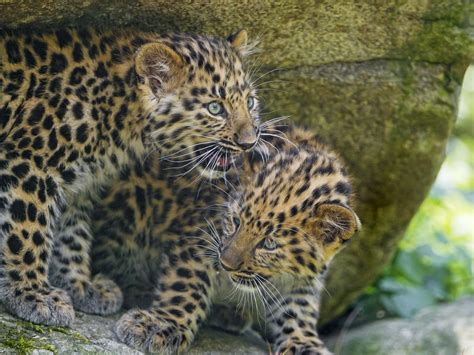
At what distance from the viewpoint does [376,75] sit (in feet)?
25.0

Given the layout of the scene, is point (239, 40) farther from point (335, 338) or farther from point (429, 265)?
point (429, 265)

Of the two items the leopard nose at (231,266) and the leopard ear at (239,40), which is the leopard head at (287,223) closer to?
the leopard nose at (231,266)

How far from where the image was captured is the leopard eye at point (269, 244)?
21.5ft

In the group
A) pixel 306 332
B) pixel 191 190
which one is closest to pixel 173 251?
pixel 191 190

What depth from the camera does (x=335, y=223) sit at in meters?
6.48

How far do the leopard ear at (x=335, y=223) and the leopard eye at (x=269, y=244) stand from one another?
1.03ft

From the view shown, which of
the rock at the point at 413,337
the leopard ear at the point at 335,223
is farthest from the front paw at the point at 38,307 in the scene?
the rock at the point at 413,337

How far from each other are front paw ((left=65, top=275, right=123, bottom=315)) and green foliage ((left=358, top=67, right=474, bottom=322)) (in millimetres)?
2868

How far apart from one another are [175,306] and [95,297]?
711 mm

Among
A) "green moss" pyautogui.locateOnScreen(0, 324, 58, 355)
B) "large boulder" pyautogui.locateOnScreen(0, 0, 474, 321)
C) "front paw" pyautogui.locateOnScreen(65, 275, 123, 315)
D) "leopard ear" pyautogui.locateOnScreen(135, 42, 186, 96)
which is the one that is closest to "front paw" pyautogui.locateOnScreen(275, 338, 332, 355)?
"front paw" pyautogui.locateOnScreen(65, 275, 123, 315)

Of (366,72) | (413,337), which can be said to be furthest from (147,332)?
(413,337)

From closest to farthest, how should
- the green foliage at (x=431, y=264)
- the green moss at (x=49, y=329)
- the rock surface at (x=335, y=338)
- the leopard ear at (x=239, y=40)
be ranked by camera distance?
the rock surface at (x=335, y=338) < the green moss at (x=49, y=329) < the leopard ear at (x=239, y=40) < the green foliage at (x=431, y=264)

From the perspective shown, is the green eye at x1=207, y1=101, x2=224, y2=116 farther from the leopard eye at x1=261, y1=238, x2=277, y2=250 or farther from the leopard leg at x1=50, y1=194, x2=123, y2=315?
the leopard leg at x1=50, y1=194, x2=123, y2=315

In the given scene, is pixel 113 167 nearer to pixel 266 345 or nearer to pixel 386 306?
pixel 266 345
